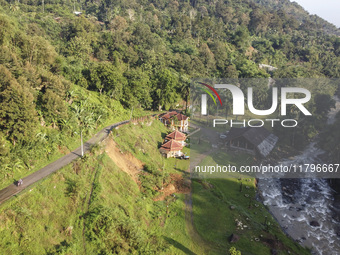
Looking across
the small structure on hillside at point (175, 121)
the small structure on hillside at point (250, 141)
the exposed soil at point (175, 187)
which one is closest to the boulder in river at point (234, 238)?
the exposed soil at point (175, 187)

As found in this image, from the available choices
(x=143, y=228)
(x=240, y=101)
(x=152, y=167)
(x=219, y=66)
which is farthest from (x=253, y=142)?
(x=219, y=66)

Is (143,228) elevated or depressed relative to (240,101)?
depressed

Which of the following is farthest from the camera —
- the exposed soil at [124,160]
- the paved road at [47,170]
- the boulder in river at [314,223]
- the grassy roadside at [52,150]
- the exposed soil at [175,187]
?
the exposed soil at [124,160]

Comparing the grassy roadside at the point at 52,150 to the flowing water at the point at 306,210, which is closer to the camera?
the grassy roadside at the point at 52,150

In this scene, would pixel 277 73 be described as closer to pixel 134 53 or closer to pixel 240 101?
pixel 134 53

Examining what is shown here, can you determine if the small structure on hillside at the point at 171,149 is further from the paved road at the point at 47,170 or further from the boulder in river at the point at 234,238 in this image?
the boulder in river at the point at 234,238

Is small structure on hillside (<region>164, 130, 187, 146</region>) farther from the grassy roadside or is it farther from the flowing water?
the flowing water
